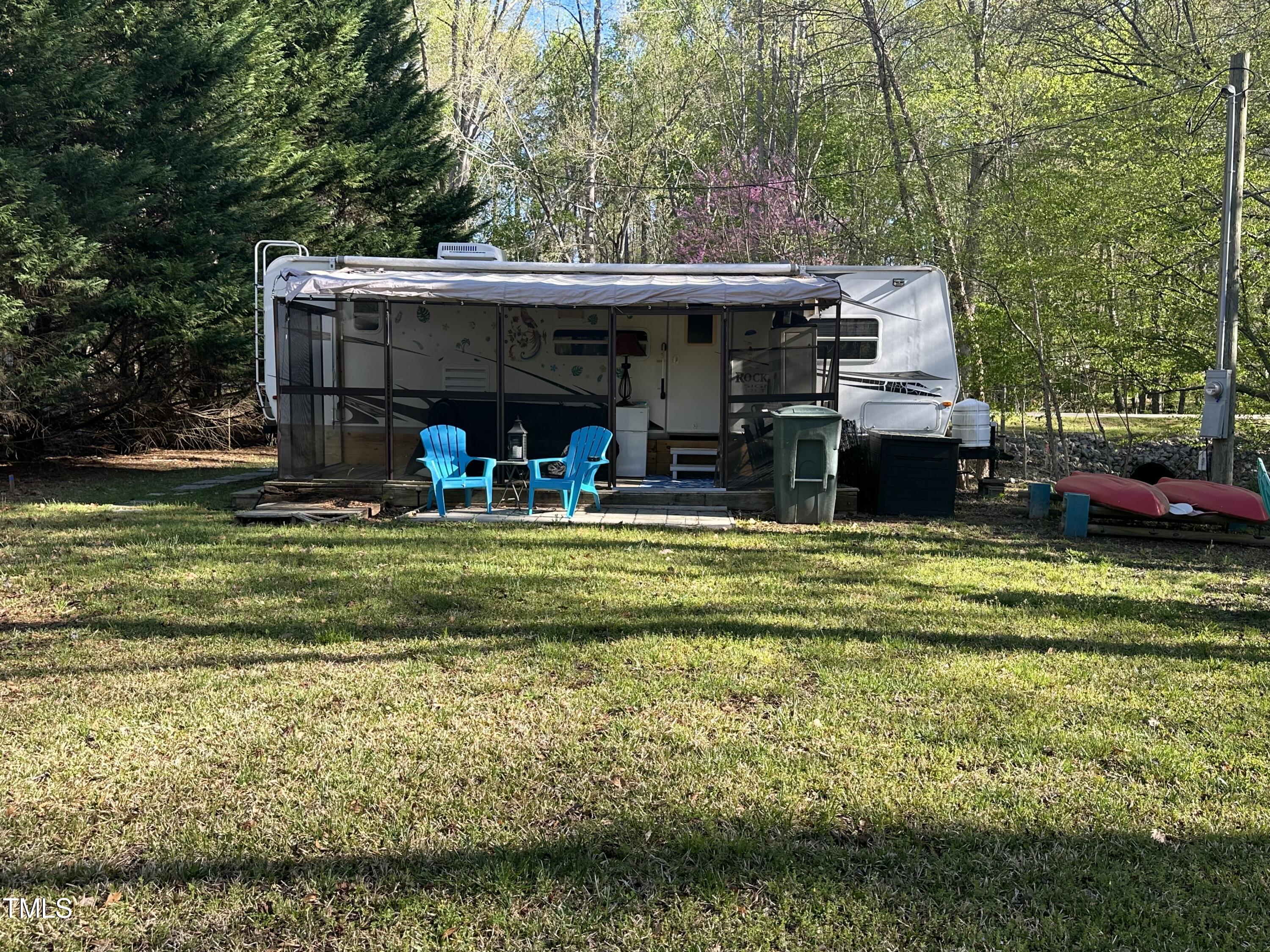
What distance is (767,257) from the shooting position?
1967 centimetres

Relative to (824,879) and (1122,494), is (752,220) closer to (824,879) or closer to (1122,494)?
(1122,494)

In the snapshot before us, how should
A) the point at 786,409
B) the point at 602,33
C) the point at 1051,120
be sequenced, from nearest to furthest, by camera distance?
the point at 786,409 → the point at 1051,120 → the point at 602,33

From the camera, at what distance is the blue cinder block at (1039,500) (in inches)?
382

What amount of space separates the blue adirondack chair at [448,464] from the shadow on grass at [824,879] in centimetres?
588

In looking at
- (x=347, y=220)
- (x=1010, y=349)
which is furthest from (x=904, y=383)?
(x=347, y=220)

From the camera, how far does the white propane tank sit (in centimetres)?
1102

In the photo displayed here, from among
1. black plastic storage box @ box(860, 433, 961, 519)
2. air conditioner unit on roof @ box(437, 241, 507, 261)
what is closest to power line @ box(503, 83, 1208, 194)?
black plastic storage box @ box(860, 433, 961, 519)

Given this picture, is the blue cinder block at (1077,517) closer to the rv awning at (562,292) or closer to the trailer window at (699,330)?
the rv awning at (562,292)

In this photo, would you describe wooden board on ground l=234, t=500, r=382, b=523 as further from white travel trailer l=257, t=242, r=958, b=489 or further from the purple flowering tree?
the purple flowering tree

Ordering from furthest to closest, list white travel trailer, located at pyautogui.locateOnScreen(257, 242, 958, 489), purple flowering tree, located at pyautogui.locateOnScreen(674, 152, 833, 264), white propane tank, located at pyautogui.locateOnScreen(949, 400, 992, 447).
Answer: purple flowering tree, located at pyautogui.locateOnScreen(674, 152, 833, 264) → white propane tank, located at pyautogui.locateOnScreen(949, 400, 992, 447) → white travel trailer, located at pyautogui.locateOnScreen(257, 242, 958, 489)

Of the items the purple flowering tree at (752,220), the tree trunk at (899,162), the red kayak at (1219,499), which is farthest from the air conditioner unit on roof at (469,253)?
the purple flowering tree at (752,220)

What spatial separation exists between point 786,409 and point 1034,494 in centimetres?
294

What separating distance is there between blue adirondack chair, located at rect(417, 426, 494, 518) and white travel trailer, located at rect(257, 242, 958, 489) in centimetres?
49

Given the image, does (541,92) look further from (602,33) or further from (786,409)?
(786,409)
